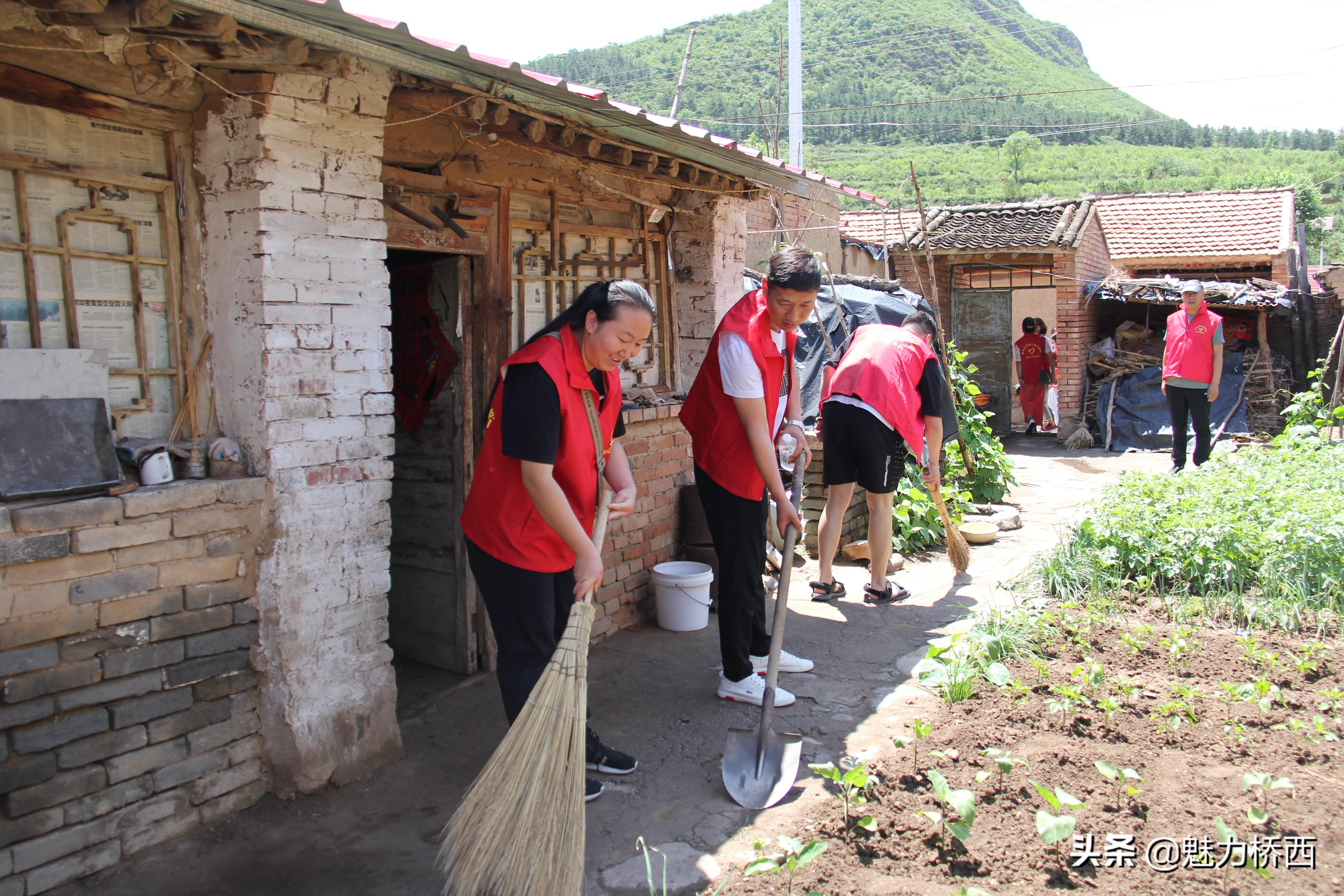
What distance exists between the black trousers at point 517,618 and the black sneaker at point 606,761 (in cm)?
50

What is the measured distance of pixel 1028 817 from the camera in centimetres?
290

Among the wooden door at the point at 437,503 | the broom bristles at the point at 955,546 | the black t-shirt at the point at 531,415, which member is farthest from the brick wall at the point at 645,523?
the black t-shirt at the point at 531,415

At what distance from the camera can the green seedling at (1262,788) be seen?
2.72 m

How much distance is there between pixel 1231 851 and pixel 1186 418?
23.5ft

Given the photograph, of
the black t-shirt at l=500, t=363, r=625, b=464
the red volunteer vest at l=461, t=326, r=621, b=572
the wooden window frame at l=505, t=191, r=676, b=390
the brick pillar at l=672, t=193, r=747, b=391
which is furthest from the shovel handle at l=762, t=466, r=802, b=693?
the brick pillar at l=672, t=193, r=747, b=391

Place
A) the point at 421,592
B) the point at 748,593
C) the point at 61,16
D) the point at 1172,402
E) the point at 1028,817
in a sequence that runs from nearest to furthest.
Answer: the point at 61,16, the point at 1028,817, the point at 748,593, the point at 421,592, the point at 1172,402

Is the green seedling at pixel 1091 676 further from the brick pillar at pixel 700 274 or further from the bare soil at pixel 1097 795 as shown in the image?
the brick pillar at pixel 700 274

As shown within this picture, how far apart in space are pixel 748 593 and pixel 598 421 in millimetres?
Answer: 1295

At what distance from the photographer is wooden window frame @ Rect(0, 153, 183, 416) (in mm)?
2852

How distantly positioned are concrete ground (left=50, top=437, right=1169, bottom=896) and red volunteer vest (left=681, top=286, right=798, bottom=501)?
1116mm

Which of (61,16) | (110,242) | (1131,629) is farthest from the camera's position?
(1131,629)

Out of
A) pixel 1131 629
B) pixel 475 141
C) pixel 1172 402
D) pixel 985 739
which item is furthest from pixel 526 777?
pixel 1172 402

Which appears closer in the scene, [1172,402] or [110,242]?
[110,242]

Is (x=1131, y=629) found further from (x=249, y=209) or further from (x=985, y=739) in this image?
(x=249, y=209)
